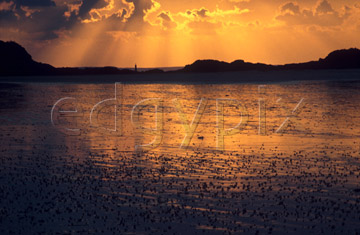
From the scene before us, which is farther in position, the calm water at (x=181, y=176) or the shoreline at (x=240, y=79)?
the shoreline at (x=240, y=79)

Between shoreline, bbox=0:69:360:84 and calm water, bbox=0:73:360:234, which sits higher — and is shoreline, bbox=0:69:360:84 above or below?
above

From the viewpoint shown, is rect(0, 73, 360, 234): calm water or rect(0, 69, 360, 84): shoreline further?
rect(0, 69, 360, 84): shoreline

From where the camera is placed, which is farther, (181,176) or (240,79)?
(240,79)

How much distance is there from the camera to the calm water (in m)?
11.8

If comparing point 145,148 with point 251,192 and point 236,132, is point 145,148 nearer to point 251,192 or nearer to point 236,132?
point 236,132

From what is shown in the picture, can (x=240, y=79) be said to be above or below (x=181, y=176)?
above

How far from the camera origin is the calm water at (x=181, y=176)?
11.8 meters

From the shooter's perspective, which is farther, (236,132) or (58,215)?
(236,132)

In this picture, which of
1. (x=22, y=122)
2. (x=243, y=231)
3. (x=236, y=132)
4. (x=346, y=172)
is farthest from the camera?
(x=22, y=122)

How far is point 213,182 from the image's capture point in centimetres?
1527

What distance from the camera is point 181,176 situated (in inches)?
637

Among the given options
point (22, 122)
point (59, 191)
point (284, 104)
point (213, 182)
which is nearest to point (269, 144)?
point (213, 182)

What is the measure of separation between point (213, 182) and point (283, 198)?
9.01ft

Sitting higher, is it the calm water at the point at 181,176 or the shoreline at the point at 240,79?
the shoreline at the point at 240,79
